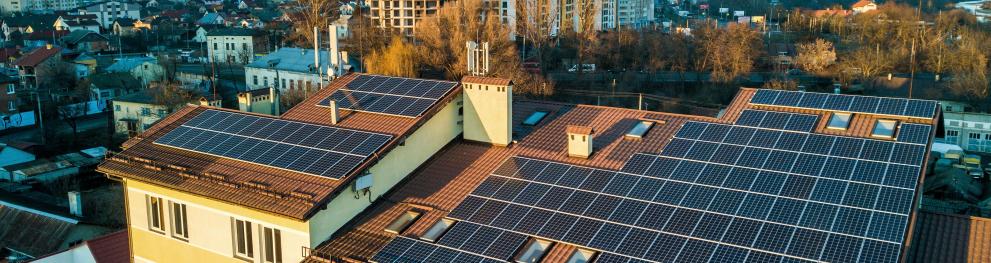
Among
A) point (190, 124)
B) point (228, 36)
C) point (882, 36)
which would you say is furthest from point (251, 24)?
point (190, 124)

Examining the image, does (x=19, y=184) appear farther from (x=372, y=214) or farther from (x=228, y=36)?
(x=228, y=36)

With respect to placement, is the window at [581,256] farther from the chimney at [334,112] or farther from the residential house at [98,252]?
the residential house at [98,252]

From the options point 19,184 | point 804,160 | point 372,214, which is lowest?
point 19,184

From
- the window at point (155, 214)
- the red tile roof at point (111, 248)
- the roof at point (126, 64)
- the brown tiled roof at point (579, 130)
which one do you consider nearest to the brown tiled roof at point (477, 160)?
the brown tiled roof at point (579, 130)

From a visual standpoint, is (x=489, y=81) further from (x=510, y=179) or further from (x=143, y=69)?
(x=143, y=69)

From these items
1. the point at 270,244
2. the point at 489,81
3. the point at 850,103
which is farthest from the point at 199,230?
the point at 850,103

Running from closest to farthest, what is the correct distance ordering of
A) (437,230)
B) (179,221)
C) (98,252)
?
1. (437,230)
2. (179,221)
3. (98,252)

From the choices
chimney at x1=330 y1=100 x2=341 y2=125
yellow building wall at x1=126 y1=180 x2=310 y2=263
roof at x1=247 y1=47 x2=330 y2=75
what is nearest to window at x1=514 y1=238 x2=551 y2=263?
yellow building wall at x1=126 y1=180 x2=310 y2=263
